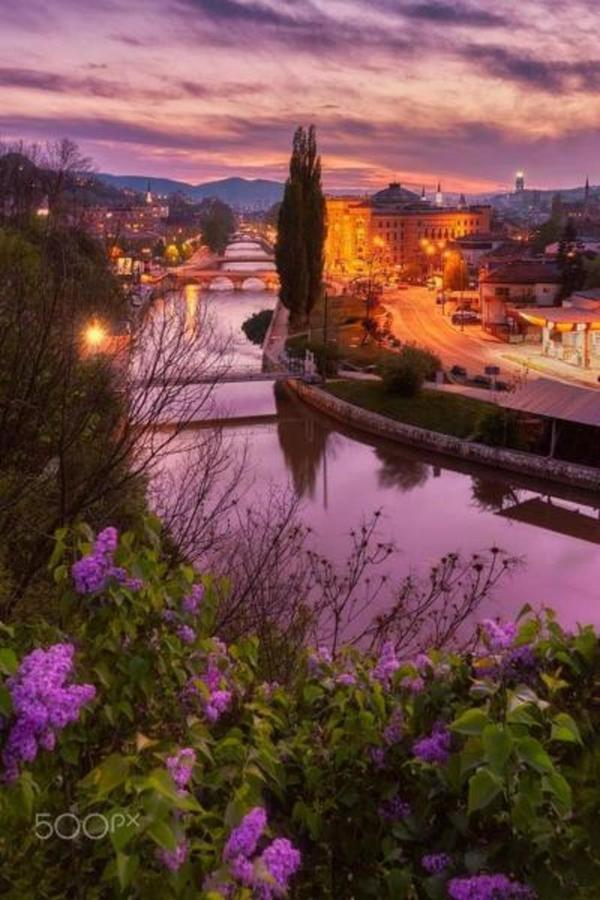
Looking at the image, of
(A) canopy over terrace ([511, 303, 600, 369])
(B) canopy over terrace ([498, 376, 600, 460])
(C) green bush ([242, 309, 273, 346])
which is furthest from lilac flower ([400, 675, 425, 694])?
(C) green bush ([242, 309, 273, 346])

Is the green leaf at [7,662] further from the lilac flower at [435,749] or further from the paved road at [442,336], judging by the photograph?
the paved road at [442,336]

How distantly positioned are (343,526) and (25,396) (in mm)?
9689

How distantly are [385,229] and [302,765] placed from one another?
79826mm

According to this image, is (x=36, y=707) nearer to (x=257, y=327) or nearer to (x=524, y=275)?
(x=524, y=275)

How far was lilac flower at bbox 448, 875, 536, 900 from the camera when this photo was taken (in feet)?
4.56

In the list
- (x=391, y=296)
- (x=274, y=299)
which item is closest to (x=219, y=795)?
(x=391, y=296)

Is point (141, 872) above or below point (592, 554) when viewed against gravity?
above

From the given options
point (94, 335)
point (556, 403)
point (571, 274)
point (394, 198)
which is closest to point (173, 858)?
point (94, 335)

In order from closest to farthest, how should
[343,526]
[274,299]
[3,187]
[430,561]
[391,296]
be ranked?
[430,561], [343,526], [3,187], [391,296], [274,299]

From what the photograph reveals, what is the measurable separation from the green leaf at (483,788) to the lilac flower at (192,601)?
0.75 metres

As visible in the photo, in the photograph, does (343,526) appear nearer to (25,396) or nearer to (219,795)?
(25,396)

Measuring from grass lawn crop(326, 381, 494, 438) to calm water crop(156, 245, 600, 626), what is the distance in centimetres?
93

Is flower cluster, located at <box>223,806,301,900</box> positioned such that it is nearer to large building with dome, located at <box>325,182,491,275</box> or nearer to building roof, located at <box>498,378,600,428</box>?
building roof, located at <box>498,378,600,428</box>

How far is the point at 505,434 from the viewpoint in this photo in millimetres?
17797
